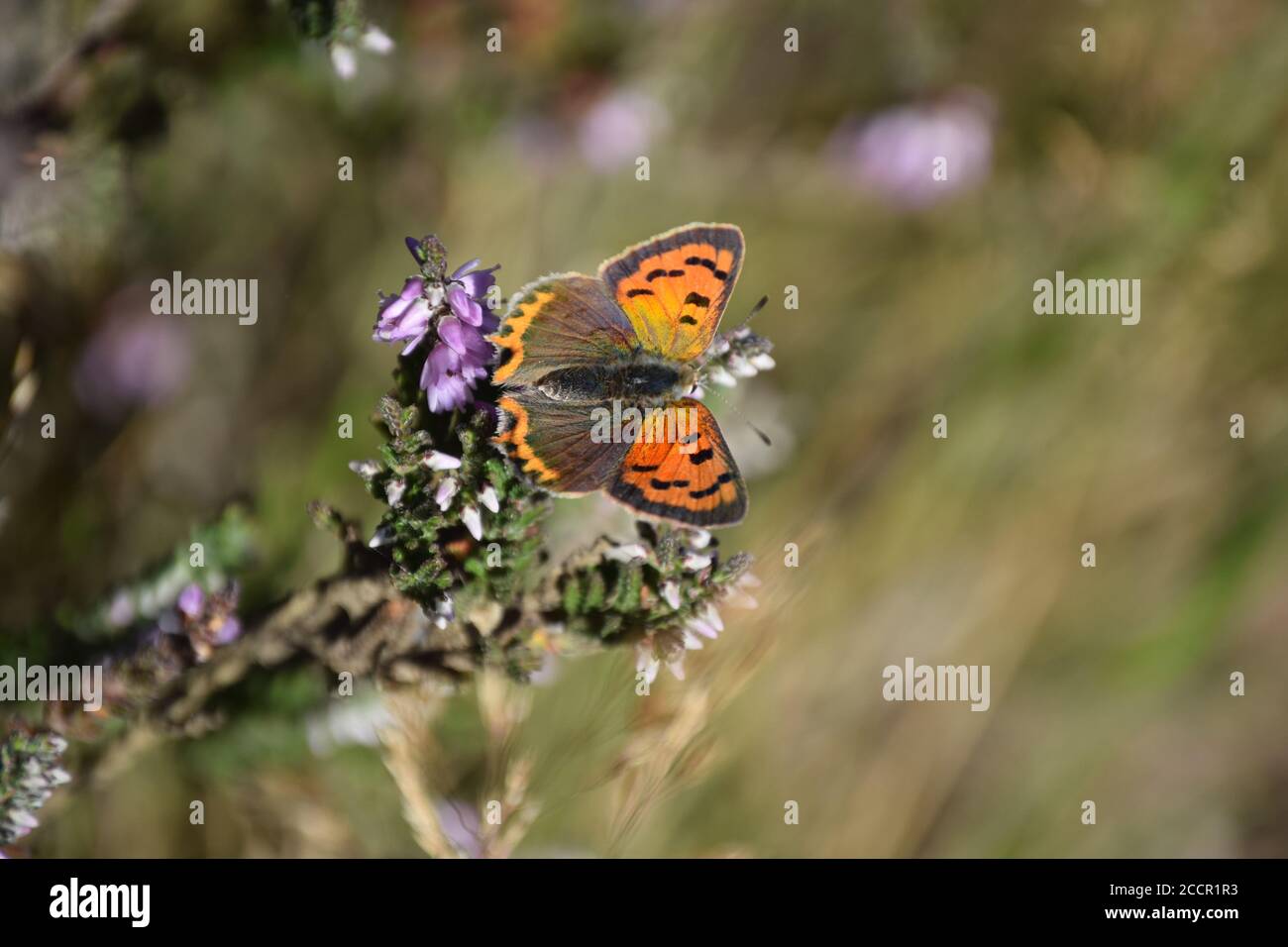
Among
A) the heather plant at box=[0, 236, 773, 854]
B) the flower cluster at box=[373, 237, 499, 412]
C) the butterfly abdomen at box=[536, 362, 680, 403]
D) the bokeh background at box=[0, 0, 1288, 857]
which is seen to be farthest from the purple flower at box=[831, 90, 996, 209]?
the flower cluster at box=[373, 237, 499, 412]

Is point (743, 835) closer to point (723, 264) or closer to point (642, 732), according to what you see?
point (642, 732)

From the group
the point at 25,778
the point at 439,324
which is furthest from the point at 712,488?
the point at 25,778

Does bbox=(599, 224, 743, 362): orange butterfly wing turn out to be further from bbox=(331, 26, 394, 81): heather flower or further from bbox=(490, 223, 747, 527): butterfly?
bbox=(331, 26, 394, 81): heather flower

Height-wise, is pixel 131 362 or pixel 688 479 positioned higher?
pixel 131 362

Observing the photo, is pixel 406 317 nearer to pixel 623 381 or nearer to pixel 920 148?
pixel 623 381

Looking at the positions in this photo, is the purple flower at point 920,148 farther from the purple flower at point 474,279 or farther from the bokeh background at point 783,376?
the purple flower at point 474,279
